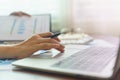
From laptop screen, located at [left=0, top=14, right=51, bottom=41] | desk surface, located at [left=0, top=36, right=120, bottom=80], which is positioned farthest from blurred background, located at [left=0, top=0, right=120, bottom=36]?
desk surface, located at [left=0, top=36, right=120, bottom=80]

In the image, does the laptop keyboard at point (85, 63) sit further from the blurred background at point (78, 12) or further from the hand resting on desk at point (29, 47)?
the blurred background at point (78, 12)

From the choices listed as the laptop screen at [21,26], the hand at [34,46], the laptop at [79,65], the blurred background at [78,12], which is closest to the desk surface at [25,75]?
the laptop at [79,65]

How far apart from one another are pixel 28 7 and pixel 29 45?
1059 mm

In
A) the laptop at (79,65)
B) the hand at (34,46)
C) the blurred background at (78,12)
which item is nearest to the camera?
the laptop at (79,65)

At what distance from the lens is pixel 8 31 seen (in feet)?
4.09

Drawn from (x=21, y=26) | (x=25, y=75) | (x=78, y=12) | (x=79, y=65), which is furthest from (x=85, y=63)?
(x=78, y=12)

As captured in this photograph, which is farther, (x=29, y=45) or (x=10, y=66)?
(x=29, y=45)

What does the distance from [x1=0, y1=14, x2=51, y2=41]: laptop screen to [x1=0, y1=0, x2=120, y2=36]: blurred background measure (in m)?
0.52

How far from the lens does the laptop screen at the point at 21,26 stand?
3.98 ft

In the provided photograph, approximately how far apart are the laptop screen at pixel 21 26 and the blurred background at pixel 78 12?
1.69 feet

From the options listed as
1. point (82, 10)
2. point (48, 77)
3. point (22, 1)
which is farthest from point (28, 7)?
point (48, 77)

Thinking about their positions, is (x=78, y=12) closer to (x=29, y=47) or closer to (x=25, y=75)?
(x=29, y=47)

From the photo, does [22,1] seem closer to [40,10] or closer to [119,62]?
[40,10]

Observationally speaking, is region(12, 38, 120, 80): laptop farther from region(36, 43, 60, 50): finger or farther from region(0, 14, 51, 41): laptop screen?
region(0, 14, 51, 41): laptop screen
